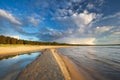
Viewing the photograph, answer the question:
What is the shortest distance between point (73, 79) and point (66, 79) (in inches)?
51.0

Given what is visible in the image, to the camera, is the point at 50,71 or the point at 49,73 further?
the point at 50,71

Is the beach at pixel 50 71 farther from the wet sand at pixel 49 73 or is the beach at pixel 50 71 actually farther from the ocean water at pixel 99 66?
the ocean water at pixel 99 66

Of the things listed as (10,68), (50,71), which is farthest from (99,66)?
(10,68)

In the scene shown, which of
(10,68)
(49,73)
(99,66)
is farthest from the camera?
(99,66)

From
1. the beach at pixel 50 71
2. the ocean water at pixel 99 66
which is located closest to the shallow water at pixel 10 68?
the beach at pixel 50 71

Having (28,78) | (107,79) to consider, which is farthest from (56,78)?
(107,79)

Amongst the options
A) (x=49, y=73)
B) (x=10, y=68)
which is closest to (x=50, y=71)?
(x=49, y=73)

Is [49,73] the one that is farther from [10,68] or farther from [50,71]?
[10,68]

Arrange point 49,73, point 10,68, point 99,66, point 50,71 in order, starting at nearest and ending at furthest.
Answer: point 49,73, point 50,71, point 10,68, point 99,66

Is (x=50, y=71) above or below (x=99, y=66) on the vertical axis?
above

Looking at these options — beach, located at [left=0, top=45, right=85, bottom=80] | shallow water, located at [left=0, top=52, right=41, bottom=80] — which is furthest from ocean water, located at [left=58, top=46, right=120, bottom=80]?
A: shallow water, located at [left=0, top=52, right=41, bottom=80]

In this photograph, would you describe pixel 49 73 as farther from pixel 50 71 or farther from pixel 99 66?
pixel 99 66

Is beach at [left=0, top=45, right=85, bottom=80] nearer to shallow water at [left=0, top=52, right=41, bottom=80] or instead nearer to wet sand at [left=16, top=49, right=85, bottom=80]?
wet sand at [left=16, top=49, right=85, bottom=80]

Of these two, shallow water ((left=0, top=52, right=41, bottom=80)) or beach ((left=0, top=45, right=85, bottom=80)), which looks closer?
beach ((left=0, top=45, right=85, bottom=80))
